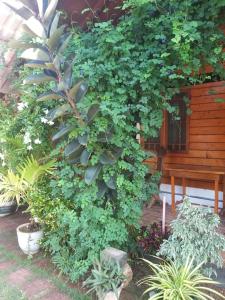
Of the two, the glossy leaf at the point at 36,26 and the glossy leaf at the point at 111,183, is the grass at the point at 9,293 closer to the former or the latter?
the glossy leaf at the point at 111,183

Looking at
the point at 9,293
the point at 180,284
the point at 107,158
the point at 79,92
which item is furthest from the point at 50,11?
the point at 9,293

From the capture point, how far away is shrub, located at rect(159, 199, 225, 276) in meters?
2.57

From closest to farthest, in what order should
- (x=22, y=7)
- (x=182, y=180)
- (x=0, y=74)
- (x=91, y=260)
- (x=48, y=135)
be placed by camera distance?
(x=22, y=7)
(x=91, y=260)
(x=48, y=135)
(x=0, y=74)
(x=182, y=180)

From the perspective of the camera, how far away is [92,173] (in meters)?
2.73

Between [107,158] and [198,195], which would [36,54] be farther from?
[198,195]

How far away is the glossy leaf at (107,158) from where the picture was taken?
2688mm

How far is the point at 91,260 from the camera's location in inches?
111

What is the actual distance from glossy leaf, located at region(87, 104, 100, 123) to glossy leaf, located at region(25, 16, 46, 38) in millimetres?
694

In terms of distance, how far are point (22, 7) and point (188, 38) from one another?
52.7 inches

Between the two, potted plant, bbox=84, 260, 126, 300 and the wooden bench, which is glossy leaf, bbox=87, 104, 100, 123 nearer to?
potted plant, bbox=84, 260, 126, 300

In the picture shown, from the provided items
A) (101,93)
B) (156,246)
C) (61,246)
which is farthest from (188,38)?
(61,246)

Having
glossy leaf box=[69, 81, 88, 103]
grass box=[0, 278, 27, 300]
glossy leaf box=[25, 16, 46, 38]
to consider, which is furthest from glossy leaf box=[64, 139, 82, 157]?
grass box=[0, 278, 27, 300]

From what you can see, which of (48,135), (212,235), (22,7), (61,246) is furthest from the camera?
(48,135)

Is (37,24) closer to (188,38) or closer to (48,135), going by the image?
(188,38)
